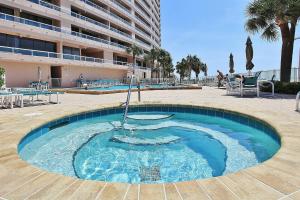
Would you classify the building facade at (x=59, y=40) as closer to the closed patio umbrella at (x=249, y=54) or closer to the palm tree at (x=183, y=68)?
the closed patio umbrella at (x=249, y=54)

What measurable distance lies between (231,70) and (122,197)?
22.0 m

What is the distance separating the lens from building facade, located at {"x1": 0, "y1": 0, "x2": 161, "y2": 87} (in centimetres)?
2273

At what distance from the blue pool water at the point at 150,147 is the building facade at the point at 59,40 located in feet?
40.5

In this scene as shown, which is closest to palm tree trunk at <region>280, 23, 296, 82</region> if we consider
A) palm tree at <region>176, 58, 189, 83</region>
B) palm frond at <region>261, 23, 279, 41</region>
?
palm frond at <region>261, 23, 279, 41</region>

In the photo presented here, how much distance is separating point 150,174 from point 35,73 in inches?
1004

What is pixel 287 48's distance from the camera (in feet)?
46.7

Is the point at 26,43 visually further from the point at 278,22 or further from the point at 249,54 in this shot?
the point at 278,22

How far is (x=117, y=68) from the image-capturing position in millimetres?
38594

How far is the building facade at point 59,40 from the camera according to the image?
895 inches

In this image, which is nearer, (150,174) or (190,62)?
(150,174)

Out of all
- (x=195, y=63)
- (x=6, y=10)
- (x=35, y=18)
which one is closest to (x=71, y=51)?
(x=35, y=18)

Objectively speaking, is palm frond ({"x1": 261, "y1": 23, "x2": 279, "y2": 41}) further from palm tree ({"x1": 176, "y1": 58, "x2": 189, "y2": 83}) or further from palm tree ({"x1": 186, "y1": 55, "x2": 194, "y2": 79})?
palm tree ({"x1": 176, "y1": 58, "x2": 189, "y2": 83})

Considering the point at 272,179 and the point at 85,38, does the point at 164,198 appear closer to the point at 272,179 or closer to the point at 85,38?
the point at 272,179

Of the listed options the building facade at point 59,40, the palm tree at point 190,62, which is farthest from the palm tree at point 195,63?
the building facade at point 59,40
